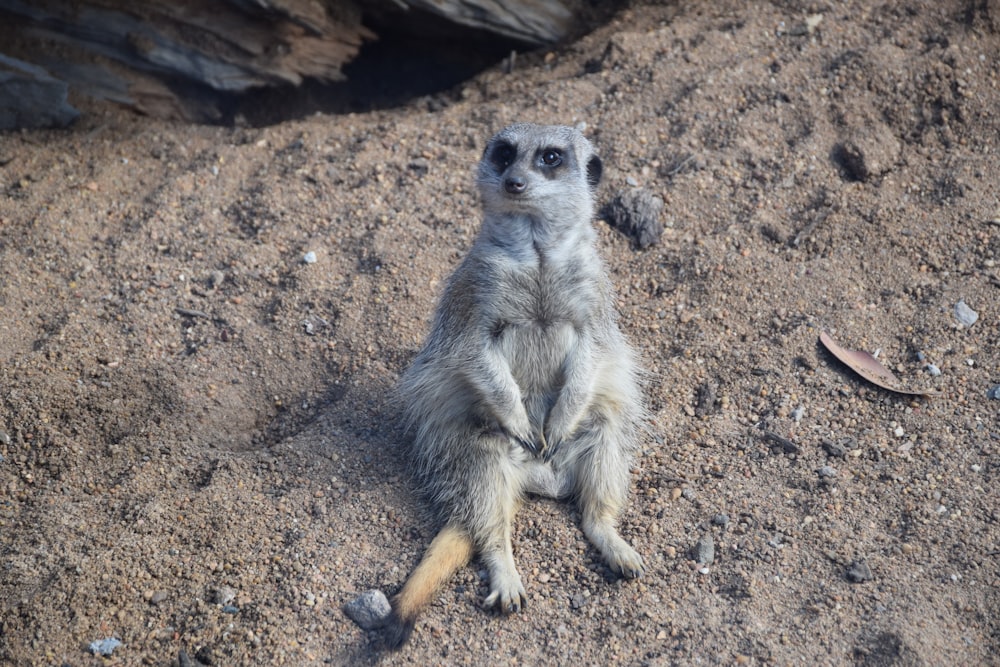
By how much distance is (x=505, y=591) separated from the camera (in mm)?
2551

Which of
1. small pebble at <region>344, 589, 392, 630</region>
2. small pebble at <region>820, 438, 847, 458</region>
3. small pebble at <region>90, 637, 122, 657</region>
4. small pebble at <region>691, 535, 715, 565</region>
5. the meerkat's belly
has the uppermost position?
small pebble at <region>820, 438, 847, 458</region>

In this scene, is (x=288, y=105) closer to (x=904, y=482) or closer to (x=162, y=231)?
(x=162, y=231)

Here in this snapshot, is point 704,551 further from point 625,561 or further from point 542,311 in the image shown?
point 542,311

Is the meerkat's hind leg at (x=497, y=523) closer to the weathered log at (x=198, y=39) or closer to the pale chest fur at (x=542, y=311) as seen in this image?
the pale chest fur at (x=542, y=311)

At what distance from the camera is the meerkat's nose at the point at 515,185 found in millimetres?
2559

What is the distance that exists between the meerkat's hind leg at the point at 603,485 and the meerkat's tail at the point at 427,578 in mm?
388

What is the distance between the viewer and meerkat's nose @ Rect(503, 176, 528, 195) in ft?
8.39

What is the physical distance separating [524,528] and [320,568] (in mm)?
628

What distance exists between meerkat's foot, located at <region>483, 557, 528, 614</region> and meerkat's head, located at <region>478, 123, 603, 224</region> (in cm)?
104

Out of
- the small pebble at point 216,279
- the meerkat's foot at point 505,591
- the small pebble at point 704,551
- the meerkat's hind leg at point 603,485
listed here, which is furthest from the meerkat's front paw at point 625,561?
the small pebble at point 216,279

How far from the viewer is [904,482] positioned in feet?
9.16

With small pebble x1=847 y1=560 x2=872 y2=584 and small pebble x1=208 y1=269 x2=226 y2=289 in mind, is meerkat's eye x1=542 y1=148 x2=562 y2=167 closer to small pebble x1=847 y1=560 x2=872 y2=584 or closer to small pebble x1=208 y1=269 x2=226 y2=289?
small pebble x1=847 y1=560 x2=872 y2=584

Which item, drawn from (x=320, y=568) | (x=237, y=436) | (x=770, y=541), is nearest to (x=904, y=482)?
(x=770, y=541)

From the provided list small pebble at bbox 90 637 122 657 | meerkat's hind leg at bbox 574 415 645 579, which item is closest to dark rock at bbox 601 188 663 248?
meerkat's hind leg at bbox 574 415 645 579
